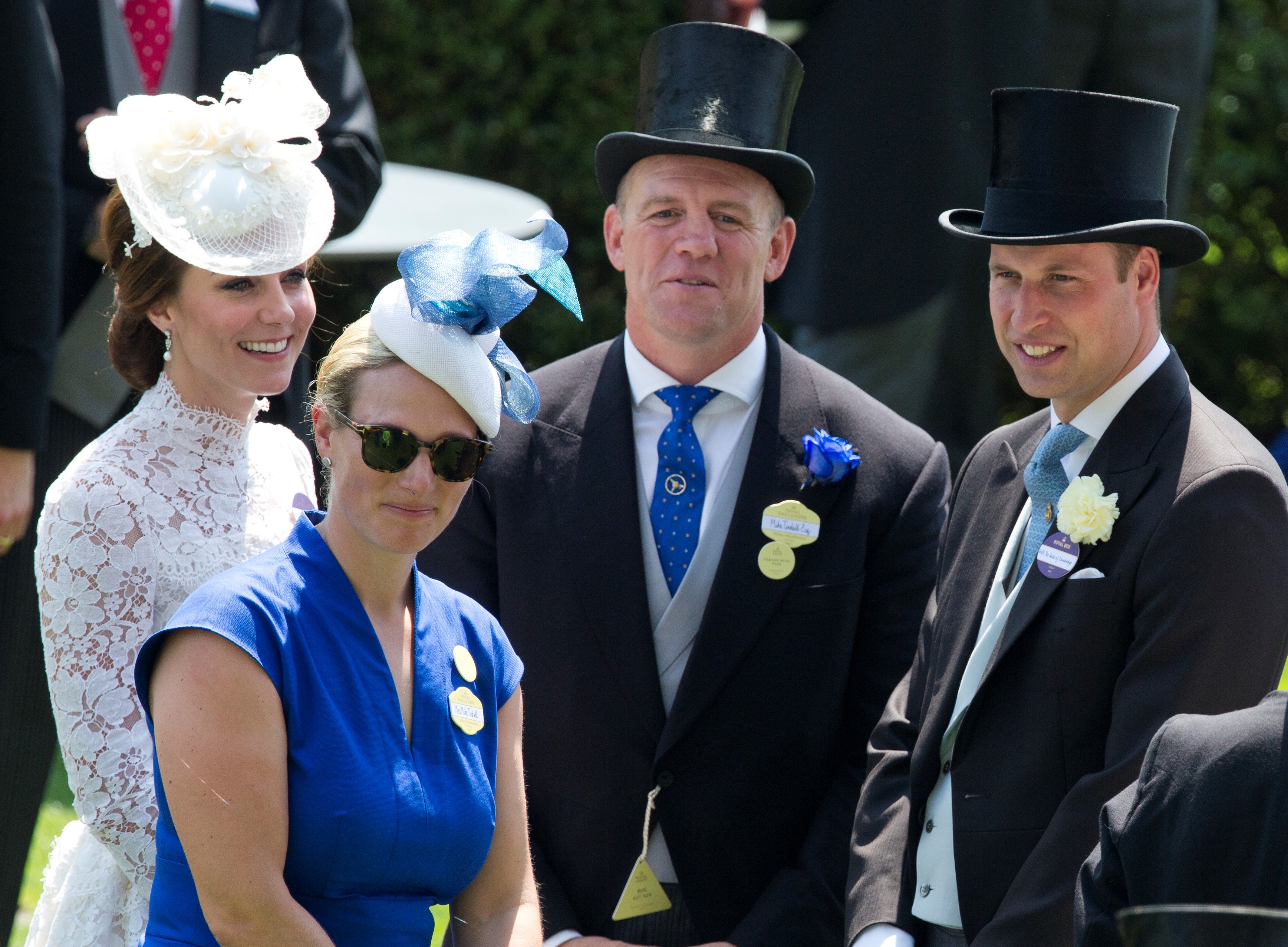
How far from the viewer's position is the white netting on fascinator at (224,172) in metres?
2.98

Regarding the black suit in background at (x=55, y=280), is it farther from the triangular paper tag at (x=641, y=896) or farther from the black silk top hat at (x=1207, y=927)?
the black silk top hat at (x=1207, y=927)

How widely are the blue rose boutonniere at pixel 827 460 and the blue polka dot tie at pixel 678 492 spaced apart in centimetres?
23

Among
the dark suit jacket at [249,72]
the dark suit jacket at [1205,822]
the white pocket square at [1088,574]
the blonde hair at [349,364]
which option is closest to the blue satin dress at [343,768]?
the blonde hair at [349,364]

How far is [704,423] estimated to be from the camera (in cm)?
356

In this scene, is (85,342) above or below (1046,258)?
below

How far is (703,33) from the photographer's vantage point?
12.1 feet

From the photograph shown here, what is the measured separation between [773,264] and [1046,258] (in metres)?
0.95

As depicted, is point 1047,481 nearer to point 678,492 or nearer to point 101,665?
point 678,492

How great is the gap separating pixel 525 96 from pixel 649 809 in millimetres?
5796

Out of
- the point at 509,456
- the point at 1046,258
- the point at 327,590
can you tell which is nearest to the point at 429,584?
the point at 327,590

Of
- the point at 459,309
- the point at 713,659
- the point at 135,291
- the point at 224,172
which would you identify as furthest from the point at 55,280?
the point at 713,659

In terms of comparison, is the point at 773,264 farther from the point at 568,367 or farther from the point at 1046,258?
the point at 1046,258

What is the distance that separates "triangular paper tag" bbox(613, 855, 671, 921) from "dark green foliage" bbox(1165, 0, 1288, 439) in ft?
19.5

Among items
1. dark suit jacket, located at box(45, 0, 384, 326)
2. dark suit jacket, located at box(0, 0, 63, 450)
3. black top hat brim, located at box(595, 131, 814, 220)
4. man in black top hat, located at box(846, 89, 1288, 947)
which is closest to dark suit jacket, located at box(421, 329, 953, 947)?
man in black top hat, located at box(846, 89, 1288, 947)
